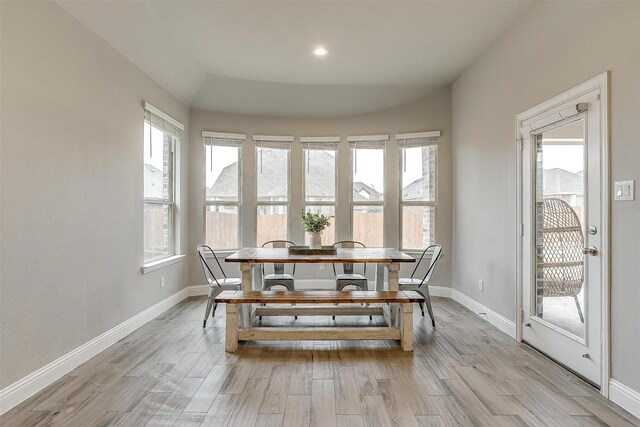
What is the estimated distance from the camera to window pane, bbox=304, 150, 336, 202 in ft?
17.6

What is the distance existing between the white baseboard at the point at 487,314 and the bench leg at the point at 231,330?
254 cm

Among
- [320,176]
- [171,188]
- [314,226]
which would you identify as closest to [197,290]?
[171,188]

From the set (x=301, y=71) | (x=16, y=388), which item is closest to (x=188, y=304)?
(x=16, y=388)

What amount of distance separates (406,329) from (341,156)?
116 inches

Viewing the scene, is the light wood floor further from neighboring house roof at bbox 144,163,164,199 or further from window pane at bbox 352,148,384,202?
window pane at bbox 352,148,384,202

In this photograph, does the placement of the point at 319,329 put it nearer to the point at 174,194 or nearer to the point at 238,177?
the point at 174,194

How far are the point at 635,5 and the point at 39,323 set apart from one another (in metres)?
4.18

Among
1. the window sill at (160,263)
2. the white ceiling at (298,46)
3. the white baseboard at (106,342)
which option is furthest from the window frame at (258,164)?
the white baseboard at (106,342)

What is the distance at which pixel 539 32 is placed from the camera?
296cm

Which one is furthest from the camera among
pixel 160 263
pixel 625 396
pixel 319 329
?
pixel 160 263

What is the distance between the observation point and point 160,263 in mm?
4102

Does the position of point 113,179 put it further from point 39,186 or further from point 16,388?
point 16,388

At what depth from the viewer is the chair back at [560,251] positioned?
8.53 ft

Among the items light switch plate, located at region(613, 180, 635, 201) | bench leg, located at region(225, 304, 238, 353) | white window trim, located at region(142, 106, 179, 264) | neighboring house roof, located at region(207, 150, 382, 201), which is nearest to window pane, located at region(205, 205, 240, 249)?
neighboring house roof, located at region(207, 150, 382, 201)
